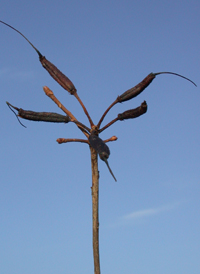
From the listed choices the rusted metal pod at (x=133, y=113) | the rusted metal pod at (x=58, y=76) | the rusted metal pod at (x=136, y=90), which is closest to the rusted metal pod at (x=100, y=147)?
the rusted metal pod at (x=133, y=113)

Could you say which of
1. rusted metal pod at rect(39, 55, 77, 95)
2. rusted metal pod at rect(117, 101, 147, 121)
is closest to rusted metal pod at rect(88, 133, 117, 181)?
rusted metal pod at rect(117, 101, 147, 121)

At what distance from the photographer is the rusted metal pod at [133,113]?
735 centimetres

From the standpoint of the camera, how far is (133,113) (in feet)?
24.8

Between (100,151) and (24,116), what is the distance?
5.54 ft

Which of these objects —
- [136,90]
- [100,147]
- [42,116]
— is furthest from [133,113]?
[42,116]

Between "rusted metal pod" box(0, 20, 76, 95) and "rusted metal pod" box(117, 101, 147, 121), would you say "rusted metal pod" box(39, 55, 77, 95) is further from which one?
"rusted metal pod" box(117, 101, 147, 121)

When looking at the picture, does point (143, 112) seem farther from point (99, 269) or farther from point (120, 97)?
point (99, 269)

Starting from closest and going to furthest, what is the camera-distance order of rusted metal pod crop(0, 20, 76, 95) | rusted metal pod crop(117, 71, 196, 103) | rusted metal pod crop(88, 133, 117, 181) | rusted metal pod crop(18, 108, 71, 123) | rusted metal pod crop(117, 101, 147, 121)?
rusted metal pod crop(88, 133, 117, 181)
rusted metal pod crop(117, 101, 147, 121)
rusted metal pod crop(18, 108, 71, 123)
rusted metal pod crop(117, 71, 196, 103)
rusted metal pod crop(0, 20, 76, 95)

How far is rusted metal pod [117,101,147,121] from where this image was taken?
7.35 meters

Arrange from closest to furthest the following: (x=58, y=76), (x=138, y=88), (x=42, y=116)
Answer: (x=42, y=116)
(x=138, y=88)
(x=58, y=76)

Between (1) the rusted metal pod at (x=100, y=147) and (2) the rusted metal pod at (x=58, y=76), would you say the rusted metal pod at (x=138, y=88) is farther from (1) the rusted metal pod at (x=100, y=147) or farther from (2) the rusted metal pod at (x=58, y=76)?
(1) the rusted metal pod at (x=100, y=147)

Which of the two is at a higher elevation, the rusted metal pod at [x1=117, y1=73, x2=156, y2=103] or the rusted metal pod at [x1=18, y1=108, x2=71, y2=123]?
the rusted metal pod at [x1=117, y1=73, x2=156, y2=103]

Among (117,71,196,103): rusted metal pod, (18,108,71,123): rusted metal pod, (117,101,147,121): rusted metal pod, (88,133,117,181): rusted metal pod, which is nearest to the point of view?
(88,133,117,181): rusted metal pod

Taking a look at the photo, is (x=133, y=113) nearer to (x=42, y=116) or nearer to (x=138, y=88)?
(x=138, y=88)
